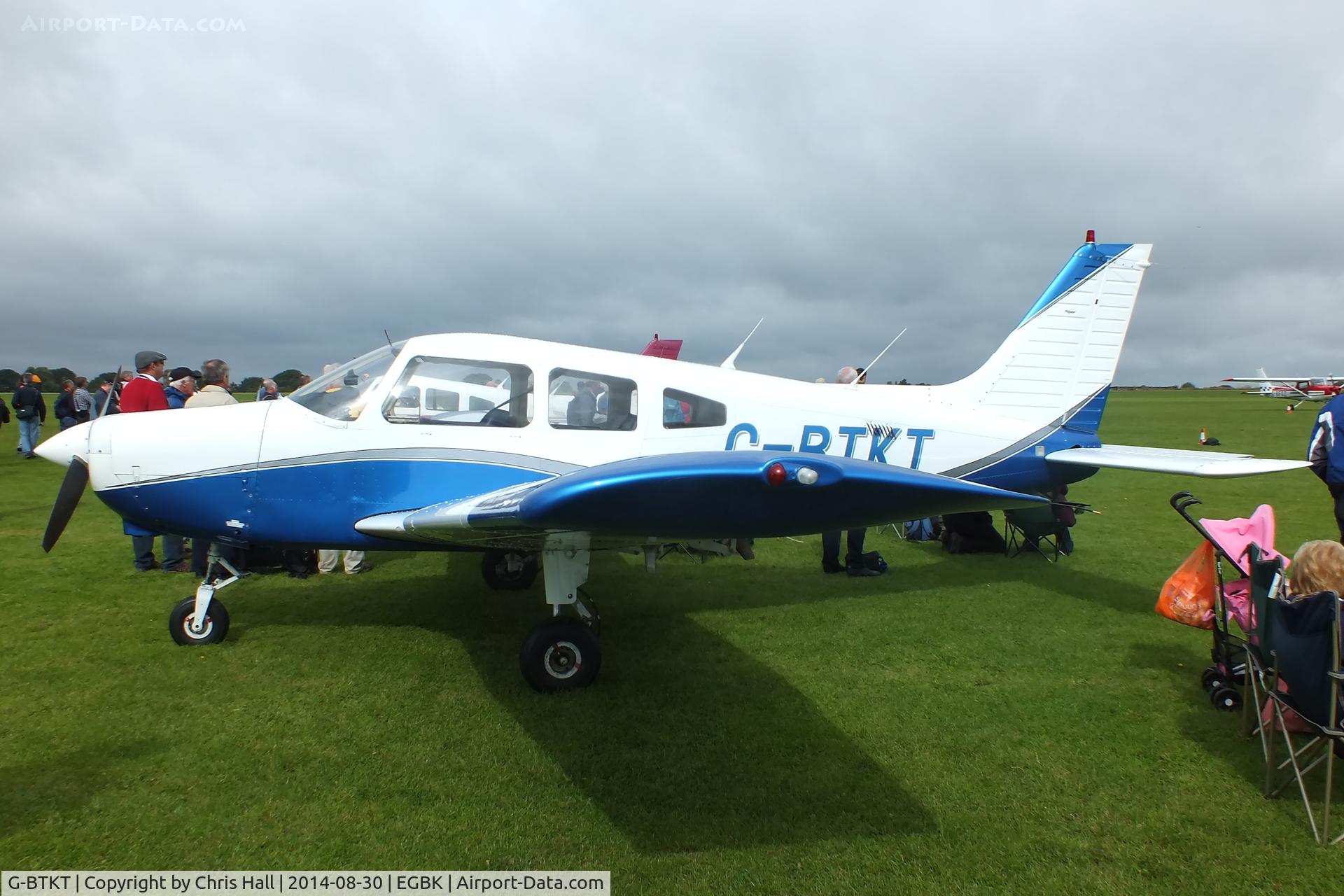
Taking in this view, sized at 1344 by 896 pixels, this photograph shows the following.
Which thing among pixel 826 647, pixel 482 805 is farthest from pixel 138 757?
pixel 826 647

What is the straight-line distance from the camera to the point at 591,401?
176 inches

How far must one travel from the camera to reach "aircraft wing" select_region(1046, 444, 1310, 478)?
4.05 m

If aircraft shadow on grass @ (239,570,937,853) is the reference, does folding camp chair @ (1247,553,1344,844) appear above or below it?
above

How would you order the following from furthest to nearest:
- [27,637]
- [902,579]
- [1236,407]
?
[1236,407] → [902,579] → [27,637]

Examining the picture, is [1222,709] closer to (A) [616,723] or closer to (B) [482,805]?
(A) [616,723]

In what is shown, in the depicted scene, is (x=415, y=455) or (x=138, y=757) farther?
(x=415, y=455)

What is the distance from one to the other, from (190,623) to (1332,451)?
8.49m

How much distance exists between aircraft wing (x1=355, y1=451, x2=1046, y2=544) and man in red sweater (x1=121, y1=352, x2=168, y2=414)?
185 inches

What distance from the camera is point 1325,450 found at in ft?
17.4

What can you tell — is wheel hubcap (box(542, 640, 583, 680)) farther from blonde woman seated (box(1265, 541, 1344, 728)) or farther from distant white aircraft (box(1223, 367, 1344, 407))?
distant white aircraft (box(1223, 367, 1344, 407))

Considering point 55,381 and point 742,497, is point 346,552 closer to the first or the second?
point 742,497

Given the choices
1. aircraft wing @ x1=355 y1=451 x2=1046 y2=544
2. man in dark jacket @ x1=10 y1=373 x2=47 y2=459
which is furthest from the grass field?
man in dark jacket @ x1=10 y1=373 x2=47 y2=459

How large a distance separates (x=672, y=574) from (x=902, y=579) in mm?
2214

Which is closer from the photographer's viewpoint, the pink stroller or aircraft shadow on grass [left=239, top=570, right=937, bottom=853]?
A: aircraft shadow on grass [left=239, top=570, right=937, bottom=853]
